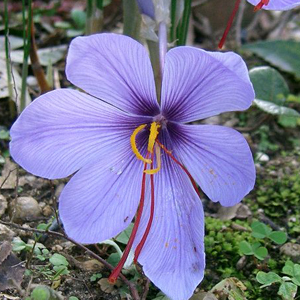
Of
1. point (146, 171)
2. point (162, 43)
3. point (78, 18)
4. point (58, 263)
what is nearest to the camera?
point (146, 171)

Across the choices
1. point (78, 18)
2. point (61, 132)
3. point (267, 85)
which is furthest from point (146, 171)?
point (78, 18)

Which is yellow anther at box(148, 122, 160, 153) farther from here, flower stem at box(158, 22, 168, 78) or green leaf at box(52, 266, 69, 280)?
green leaf at box(52, 266, 69, 280)

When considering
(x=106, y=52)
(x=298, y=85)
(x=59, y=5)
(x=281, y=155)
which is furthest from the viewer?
(x=59, y=5)

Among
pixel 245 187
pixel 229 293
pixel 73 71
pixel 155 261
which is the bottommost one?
pixel 229 293

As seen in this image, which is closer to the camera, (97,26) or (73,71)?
(73,71)

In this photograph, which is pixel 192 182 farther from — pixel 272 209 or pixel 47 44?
pixel 47 44

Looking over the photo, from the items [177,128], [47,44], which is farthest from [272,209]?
[47,44]

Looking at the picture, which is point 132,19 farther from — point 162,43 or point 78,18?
point 78,18
